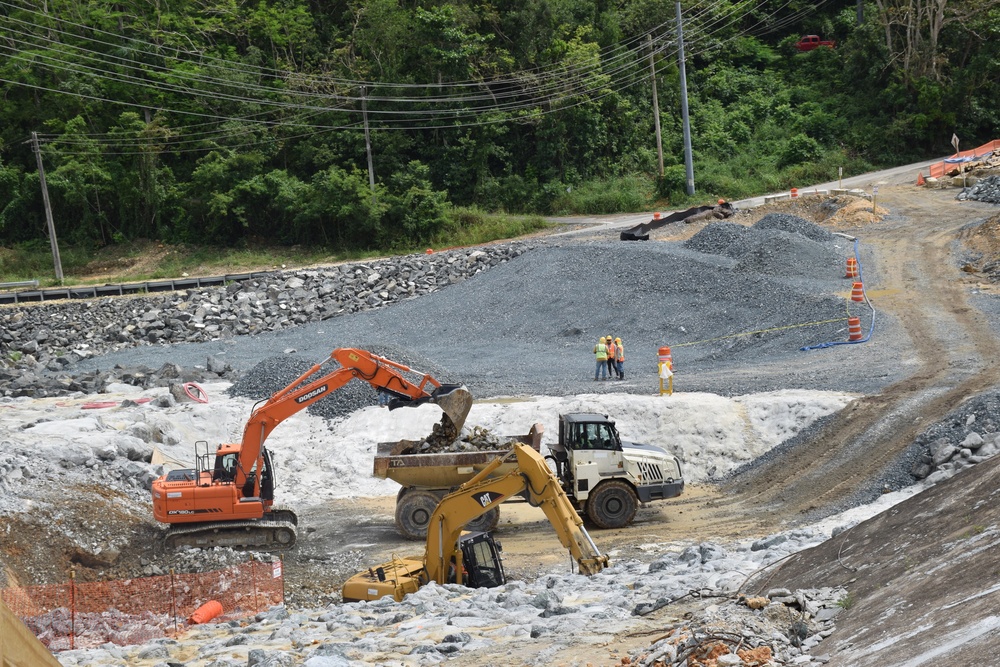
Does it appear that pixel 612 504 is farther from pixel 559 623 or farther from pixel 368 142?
pixel 368 142

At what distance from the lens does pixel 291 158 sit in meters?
55.4

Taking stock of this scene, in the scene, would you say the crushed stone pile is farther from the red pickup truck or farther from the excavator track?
the red pickup truck

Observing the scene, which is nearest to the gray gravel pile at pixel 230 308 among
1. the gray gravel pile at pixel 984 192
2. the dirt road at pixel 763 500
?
the gray gravel pile at pixel 984 192

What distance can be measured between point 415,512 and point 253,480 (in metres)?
2.80

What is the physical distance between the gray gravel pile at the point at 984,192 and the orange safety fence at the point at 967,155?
143 inches

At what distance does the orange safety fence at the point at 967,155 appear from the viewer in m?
43.3

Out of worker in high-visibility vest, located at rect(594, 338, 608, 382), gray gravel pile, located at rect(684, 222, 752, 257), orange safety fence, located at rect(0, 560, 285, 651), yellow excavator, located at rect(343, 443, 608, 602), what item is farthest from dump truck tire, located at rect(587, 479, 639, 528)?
gray gravel pile, located at rect(684, 222, 752, 257)

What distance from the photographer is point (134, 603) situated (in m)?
14.5

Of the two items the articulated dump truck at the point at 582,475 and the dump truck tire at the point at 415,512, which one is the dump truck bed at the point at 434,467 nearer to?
the articulated dump truck at the point at 582,475

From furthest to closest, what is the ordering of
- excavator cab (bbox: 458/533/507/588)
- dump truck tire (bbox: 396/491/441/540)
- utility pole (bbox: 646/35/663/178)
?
utility pole (bbox: 646/35/663/178)
dump truck tire (bbox: 396/491/441/540)
excavator cab (bbox: 458/533/507/588)

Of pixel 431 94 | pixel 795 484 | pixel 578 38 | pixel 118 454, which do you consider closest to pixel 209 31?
pixel 431 94

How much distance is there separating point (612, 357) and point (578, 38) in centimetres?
3321

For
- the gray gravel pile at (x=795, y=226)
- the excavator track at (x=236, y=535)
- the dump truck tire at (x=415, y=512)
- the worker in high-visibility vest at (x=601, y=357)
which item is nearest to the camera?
the excavator track at (x=236, y=535)

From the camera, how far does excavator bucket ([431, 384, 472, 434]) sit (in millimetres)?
17250
